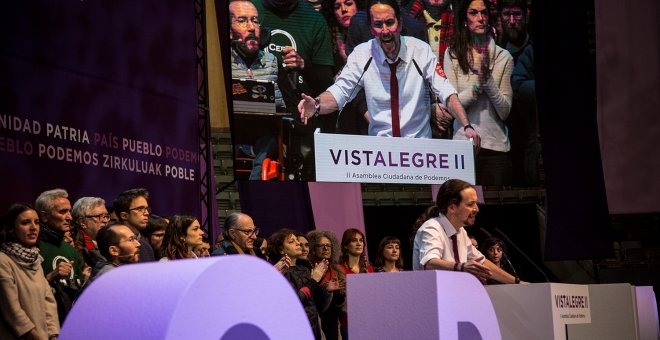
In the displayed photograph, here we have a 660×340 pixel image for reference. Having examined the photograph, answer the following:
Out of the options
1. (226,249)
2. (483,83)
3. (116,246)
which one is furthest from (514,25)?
(116,246)

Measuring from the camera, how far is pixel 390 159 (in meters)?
8.91

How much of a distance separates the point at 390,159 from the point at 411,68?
0.98m

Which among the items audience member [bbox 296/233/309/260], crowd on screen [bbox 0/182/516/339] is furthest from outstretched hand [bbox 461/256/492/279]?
audience member [bbox 296/233/309/260]

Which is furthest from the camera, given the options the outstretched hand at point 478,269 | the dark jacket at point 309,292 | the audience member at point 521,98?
the audience member at point 521,98

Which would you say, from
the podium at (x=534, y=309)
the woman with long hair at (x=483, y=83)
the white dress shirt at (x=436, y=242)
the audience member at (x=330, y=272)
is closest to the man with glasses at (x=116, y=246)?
the white dress shirt at (x=436, y=242)

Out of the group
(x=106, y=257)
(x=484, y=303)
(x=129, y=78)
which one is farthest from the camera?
(x=129, y=78)

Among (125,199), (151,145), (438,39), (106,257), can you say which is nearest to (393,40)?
(438,39)

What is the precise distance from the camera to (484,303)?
3.52 metres

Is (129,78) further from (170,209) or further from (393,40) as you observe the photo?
(393,40)

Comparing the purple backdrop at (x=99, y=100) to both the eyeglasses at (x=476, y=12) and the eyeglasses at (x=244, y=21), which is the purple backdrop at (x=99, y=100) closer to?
the eyeglasses at (x=244, y=21)

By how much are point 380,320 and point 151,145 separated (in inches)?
159

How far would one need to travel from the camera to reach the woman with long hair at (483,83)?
9336mm

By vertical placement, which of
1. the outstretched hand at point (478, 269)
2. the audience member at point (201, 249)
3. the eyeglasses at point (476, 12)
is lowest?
the outstretched hand at point (478, 269)

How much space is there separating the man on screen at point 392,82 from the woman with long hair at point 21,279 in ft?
14.7
